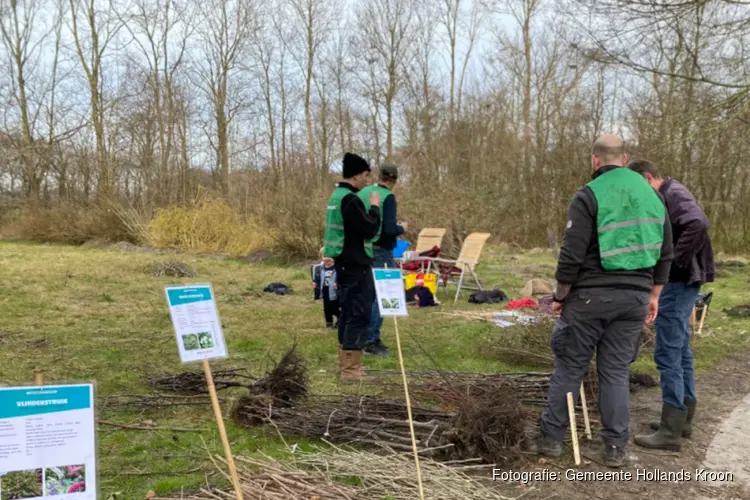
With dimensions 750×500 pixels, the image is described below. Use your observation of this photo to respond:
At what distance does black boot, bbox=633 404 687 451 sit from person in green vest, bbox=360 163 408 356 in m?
2.67

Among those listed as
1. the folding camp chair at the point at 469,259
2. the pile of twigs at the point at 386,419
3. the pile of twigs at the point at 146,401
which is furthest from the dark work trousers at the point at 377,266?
the folding camp chair at the point at 469,259

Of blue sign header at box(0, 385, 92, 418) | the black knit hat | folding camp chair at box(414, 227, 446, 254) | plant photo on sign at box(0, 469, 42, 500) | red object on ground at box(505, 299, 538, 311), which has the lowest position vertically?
red object on ground at box(505, 299, 538, 311)

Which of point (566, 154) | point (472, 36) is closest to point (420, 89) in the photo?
point (472, 36)

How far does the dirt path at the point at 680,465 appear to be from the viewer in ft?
9.97

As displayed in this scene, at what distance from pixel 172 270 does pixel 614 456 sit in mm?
10512

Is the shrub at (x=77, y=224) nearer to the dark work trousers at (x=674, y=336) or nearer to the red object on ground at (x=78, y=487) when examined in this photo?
the dark work trousers at (x=674, y=336)

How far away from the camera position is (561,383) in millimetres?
3402

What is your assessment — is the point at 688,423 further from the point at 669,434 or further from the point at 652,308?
the point at 652,308

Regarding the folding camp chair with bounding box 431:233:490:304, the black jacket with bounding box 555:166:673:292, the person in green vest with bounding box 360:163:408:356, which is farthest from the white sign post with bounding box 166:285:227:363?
the folding camp chair with bounding box 431:233:490:304

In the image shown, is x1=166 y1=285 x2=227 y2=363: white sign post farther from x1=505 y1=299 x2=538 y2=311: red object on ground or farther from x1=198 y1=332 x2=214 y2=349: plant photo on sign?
x1=505 y1=299 x2=538 y2=311: red object on ground

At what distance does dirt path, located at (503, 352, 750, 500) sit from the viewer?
304 cm

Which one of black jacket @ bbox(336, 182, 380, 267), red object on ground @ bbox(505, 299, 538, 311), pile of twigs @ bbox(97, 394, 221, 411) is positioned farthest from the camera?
red object on ground @ bbox(505, 299, 538, 311)

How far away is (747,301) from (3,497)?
1016 cm

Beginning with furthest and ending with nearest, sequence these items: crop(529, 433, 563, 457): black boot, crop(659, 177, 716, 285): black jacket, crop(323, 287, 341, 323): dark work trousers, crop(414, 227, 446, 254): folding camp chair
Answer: crop(414, 227, 446, 254): folding camp chair, crop(323, 287, 341, 323): dark work trousers, crop(659, 177, 716, 285): black jacket, crop(529, 433, 563, 457): black boot
